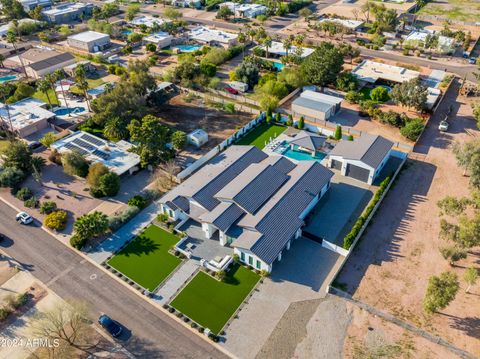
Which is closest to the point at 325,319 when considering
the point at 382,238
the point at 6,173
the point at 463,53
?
the point at 382,238

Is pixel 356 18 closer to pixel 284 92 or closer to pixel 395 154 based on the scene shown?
pixel 284 92

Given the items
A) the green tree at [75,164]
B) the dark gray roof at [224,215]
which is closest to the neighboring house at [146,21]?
the green tree at [75,164]

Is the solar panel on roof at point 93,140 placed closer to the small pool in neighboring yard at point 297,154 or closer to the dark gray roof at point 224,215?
the dark gray roof at point 224,215

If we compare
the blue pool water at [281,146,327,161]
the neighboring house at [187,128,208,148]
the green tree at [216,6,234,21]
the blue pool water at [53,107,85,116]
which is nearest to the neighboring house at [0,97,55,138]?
the blue pool water at [53,107,85,116]

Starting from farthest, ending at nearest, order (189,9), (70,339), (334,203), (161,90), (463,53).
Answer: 1. (189,9)
2. (463,53)
3. (161,90)
4. (334,203)
5. (70,339)

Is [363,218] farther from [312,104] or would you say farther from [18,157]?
[18,157]
